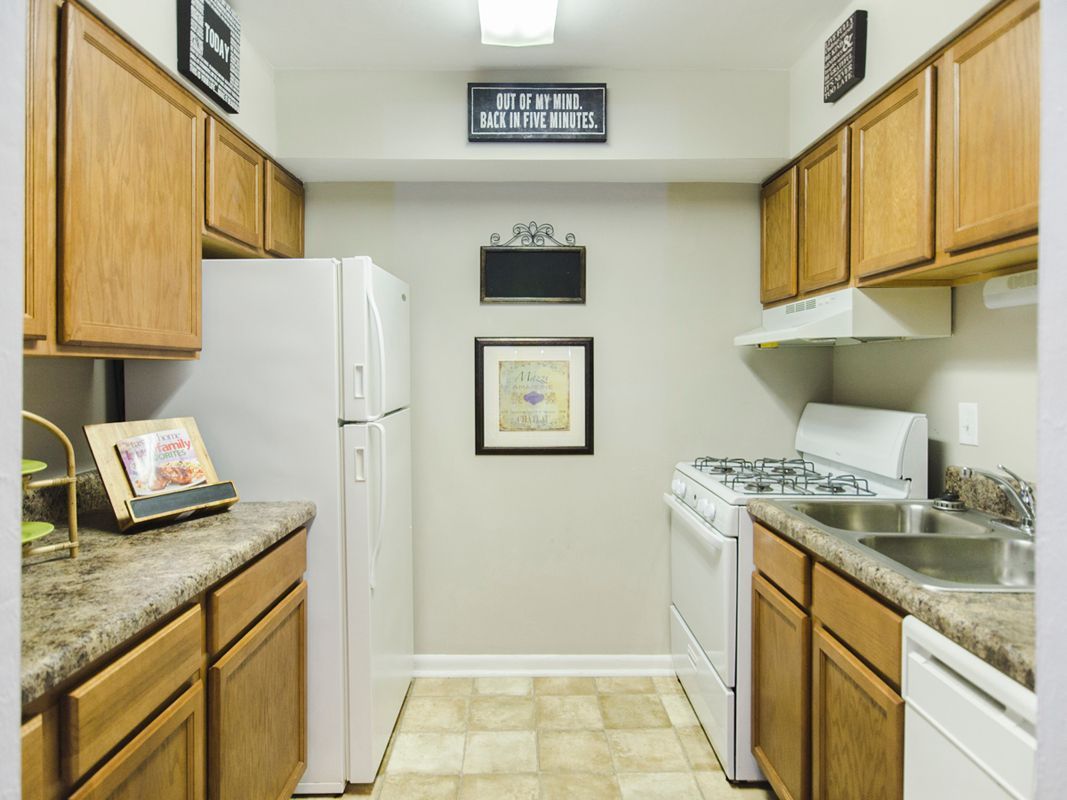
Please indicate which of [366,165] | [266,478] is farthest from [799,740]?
[366,165]

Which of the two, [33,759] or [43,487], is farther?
[43,487]

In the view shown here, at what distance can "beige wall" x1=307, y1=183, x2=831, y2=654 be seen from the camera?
2.94 metres

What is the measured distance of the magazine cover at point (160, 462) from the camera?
5.75 ft

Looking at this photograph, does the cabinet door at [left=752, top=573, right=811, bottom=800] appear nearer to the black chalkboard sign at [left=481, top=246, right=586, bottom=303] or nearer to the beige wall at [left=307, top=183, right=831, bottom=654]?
the beige wall at [left=307, top=183, right=831, bottom=654]

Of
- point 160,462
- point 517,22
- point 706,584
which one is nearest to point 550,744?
point 706,584

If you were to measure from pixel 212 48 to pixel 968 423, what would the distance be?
8.41ft

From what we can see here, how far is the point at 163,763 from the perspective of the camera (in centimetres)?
129

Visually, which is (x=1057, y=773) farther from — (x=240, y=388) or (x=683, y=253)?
(x=683, y=253)

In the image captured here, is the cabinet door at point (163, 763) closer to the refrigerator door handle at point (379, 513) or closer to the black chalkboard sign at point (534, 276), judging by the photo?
the refrigerator door handle at point (379, 513)

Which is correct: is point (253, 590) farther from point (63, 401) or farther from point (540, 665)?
point (540, 665)

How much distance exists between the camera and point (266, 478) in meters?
2.10

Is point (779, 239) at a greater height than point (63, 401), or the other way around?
point (779, 239)

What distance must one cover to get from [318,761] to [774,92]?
2885 mm

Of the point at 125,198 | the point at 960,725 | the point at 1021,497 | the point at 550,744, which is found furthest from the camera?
the point at 550,744
